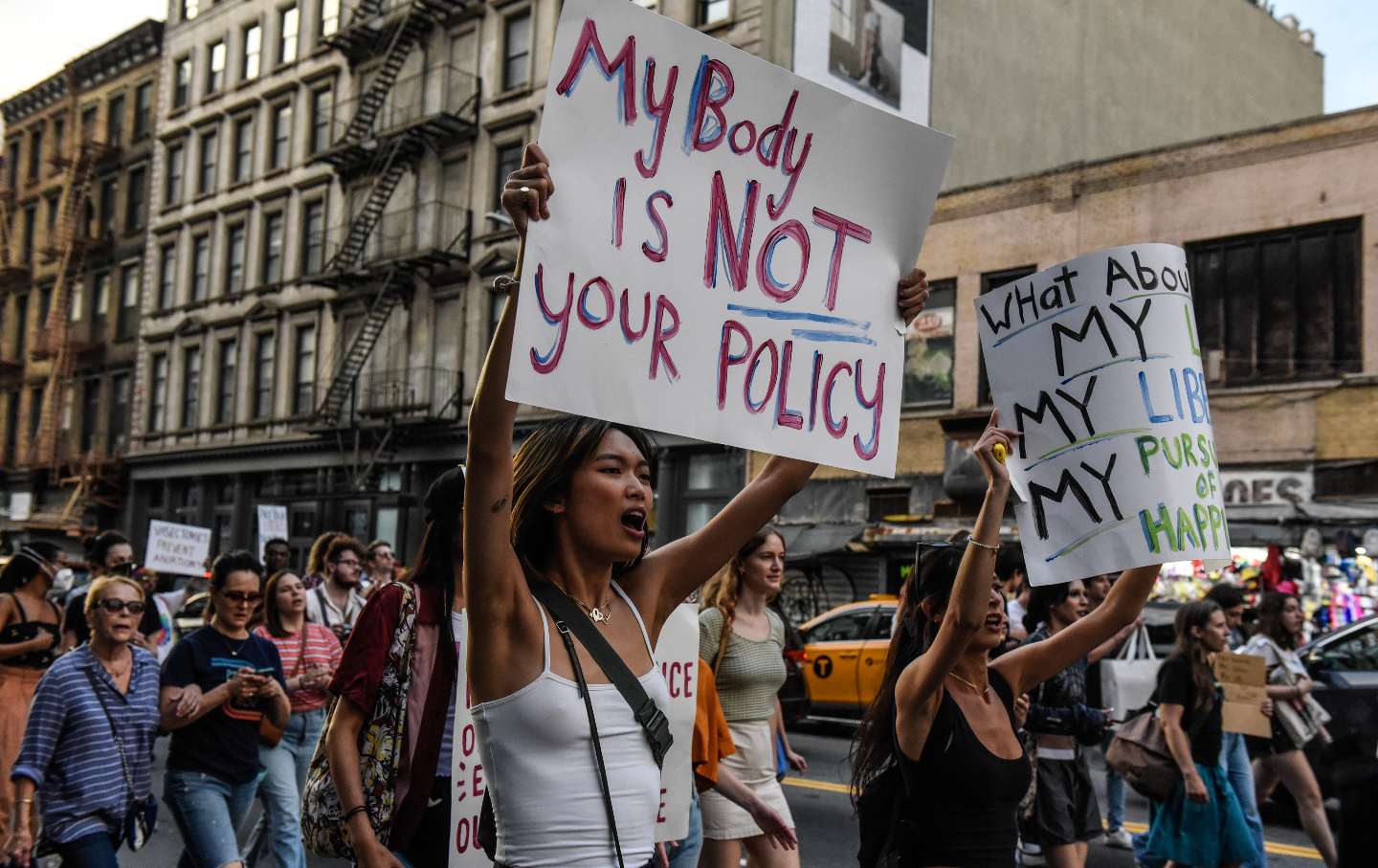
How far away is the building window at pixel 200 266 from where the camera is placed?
38188 mm

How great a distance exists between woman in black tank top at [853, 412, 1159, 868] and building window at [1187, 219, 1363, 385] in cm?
1638

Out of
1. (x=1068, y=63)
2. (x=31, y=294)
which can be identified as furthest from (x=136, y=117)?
(x=1068, y=63)

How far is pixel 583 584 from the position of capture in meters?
2.60

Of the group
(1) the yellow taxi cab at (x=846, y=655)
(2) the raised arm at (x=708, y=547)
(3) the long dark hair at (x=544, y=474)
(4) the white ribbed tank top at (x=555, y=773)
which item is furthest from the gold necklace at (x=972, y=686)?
(1) the yellow taxi cab at (x=846, y=655)

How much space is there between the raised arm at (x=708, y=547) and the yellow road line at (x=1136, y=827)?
4.39 meters

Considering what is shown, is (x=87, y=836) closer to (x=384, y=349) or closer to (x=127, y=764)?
(x=127, y=764)

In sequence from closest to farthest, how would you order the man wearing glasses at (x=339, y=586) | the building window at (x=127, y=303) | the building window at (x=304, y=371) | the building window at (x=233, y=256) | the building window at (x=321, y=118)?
1. the man wearing glasses at (x=339, y=586)
2. the building window at (x=304, y=371)
3. the building window at (x=321, y=118)
4. the building window at (x=233, y=256)
5. the building window at (x=127, y=303)

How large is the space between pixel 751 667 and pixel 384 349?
27174 mm

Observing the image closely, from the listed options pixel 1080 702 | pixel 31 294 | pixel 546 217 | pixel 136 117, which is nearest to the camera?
pixel 546 217

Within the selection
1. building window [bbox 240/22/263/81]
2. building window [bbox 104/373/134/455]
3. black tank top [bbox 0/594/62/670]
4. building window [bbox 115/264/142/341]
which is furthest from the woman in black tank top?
building window [bbox 115/264/142/341]

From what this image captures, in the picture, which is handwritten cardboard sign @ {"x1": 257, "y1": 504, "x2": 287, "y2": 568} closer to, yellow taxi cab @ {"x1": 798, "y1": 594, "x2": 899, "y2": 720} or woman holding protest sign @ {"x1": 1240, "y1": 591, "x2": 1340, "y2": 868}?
yellow taxi cab @ {"x1": 798, "y1": 594, "x2": 899, "y2": 720}

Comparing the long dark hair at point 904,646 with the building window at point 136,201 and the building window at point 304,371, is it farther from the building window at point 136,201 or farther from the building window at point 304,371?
the building window at point 136,201

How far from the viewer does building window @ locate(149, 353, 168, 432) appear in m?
38.9

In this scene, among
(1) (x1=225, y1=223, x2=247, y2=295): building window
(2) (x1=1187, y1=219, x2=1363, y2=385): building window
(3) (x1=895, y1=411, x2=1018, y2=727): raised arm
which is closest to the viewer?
(3) (x1=895, y1=411, x2=1018, y2=727): raised arm
